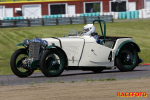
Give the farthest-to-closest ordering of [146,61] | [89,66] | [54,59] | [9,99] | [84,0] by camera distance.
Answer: [84,0] < [146,61] < [89,66] < [54,59] < [9,99]

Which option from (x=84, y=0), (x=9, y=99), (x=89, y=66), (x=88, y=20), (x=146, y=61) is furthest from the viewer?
(x=84, y=0)

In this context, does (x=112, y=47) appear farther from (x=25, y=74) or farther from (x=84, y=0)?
(x=84, y=0)

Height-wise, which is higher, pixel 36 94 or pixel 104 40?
pixel 104 40

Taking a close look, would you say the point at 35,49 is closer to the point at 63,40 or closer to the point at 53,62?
the point at 53,62

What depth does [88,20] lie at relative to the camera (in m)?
34.4

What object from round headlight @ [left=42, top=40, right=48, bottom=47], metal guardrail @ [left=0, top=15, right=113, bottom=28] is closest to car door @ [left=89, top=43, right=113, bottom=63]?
round headlight @ [left=42, top=40, right=48, bottom=47]

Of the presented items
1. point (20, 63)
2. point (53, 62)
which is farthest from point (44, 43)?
point (20, 63)

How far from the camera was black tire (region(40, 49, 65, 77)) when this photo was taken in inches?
315

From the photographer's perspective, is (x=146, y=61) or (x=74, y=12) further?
(x=74, y=12)

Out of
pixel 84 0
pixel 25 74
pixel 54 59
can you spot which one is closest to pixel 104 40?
pixel 54 59

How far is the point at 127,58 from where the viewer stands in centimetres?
947

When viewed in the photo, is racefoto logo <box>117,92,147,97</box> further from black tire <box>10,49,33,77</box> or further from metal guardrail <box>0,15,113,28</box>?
metal guardrail <box>0,15,113,28</box>

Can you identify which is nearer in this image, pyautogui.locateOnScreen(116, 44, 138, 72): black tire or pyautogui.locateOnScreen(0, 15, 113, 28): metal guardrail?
pyautogui.locateOnScreen(116, 44, 138, 72): black tire

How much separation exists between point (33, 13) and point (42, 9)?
5.25ft
